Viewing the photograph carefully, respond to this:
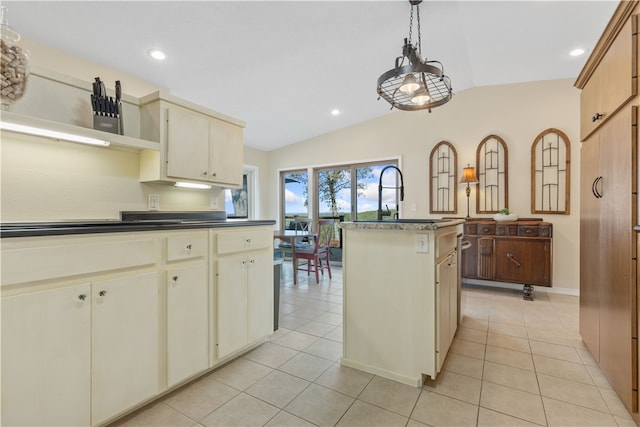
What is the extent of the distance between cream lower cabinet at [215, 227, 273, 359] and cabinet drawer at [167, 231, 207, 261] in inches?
4.3

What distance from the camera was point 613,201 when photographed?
165cm

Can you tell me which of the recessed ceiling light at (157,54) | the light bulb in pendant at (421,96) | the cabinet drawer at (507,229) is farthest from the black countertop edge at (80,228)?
the cabinet drawer at (507,229)

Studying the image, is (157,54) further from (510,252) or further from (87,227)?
(510,252)

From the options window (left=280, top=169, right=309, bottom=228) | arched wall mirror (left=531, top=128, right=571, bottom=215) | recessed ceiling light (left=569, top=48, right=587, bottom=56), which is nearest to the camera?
recessed ceiling light (left=569, top=48, right=587, bottom=56)

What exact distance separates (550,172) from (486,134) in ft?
3.08

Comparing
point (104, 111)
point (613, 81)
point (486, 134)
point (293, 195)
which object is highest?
point (486, 134)

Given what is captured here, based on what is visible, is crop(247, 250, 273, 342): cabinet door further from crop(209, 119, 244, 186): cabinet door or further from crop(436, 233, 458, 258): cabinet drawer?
crop(436, 233, 458, 258): cabinet drawer

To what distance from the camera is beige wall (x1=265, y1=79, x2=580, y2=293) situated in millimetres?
3715

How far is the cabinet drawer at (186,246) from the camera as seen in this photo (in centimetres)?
162

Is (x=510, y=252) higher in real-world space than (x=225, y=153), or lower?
lower

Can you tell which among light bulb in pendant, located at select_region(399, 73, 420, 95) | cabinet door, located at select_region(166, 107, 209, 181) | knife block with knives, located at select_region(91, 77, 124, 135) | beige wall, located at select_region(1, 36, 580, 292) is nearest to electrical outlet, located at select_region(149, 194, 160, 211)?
beige wall, located at select_region(1, 36, 580, 292)

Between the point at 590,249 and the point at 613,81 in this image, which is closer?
the point at 613,81

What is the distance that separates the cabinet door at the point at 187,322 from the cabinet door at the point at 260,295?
14.4 inches

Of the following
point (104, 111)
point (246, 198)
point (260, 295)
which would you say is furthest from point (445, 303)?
point (246, 198)
